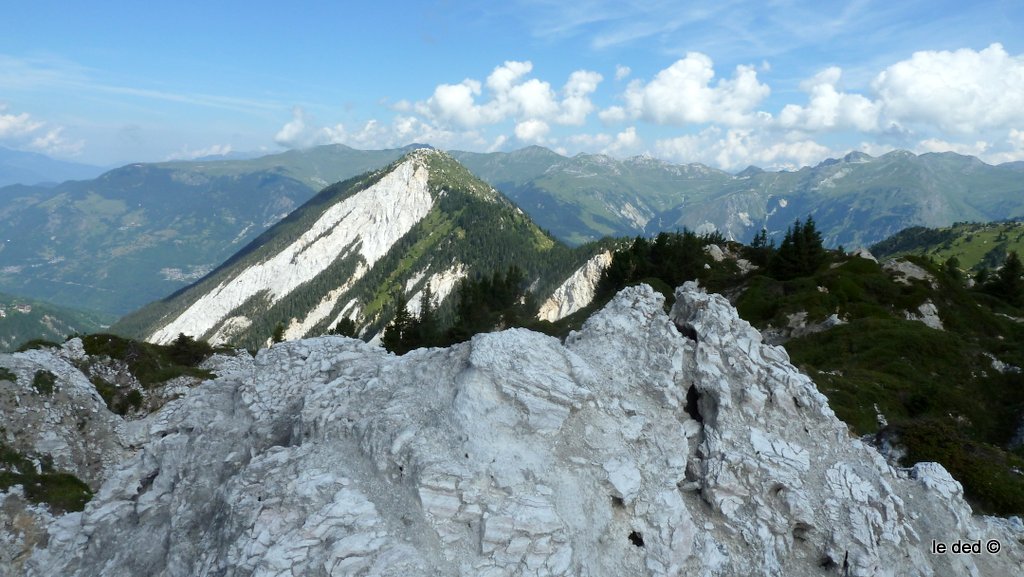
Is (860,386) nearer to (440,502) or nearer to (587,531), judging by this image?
(587,531)

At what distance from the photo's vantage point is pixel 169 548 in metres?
18.9

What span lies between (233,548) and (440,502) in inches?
248

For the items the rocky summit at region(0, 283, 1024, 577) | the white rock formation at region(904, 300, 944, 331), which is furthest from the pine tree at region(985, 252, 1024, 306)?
the rocky summit at region(0, 283, 1024, 577)

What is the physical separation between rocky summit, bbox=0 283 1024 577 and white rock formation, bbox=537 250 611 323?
445 ft

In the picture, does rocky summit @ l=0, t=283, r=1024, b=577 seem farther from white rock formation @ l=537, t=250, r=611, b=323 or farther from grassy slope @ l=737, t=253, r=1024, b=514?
white rock formation @ l=537, t=250, r=611, b=323

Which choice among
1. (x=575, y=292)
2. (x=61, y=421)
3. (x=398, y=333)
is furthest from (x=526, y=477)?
(x=575, y=292)

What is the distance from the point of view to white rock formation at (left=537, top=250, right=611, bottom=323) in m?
162

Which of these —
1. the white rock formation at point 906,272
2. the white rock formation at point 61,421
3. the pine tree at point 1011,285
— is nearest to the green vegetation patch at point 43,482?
the white rock formation at point 61,421

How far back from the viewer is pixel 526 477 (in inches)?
671

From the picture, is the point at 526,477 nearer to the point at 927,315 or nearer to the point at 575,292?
the point at 927,315

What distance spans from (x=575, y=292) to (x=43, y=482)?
143851 millimetres

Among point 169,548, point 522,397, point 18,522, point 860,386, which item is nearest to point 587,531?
point 522,397

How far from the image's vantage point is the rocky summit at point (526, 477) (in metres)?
15.8

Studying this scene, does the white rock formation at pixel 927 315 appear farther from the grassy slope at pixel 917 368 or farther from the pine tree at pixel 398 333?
the pine tree at pixel 398 333
